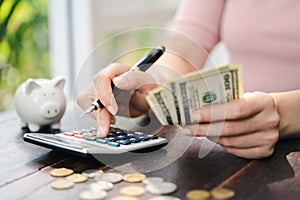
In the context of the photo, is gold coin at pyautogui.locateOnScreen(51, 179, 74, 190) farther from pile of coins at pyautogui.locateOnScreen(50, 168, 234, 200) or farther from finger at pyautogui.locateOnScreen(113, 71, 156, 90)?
finger at pyautogui.locateOnScreen(113, 71, 156, 90)

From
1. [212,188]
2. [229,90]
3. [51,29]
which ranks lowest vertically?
[212,188]

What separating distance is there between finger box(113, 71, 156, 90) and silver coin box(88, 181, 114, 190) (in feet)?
0.63

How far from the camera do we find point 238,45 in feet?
3.75

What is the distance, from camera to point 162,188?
64 centimetres

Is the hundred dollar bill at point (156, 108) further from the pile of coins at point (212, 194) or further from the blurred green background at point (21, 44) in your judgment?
the blurred green background at point (21, 44)

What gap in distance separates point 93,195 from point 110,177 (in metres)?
0.07

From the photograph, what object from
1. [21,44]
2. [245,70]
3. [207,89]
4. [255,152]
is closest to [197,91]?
[207,89]

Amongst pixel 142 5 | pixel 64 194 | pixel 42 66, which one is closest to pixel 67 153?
pixel 64 194

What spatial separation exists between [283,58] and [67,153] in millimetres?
527

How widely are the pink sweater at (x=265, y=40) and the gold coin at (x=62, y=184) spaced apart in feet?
1.88

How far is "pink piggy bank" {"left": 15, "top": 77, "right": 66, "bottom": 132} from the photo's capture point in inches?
37.8

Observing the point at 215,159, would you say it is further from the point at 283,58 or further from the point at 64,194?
the point at 283,58

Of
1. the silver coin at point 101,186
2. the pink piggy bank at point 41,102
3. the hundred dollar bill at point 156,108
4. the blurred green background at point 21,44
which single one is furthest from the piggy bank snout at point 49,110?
the blurred green background at point 21,44

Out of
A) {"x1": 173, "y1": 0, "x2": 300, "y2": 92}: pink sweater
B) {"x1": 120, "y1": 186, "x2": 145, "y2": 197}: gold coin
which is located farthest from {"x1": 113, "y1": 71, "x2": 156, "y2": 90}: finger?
{"x1": 173, "y1": 0, "x2": 300, "y2": 92}: pink sweater
